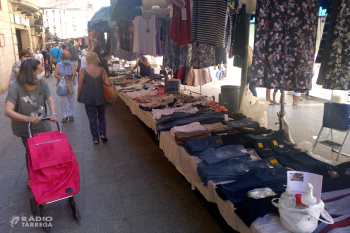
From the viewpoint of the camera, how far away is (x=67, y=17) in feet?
184

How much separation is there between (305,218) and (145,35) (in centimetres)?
577

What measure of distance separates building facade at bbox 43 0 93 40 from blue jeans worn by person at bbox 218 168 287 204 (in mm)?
57906

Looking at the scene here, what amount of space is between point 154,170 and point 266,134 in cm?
187

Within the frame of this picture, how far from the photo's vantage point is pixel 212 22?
3.43 metres

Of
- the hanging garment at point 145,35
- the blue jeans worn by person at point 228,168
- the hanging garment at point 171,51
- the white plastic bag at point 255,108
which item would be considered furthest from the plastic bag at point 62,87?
the blue jeans worn by person at point 228,168

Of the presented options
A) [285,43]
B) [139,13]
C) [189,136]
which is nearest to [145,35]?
[139,13]

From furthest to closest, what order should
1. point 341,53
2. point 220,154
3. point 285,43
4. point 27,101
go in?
point 27,101 < point 285,43 < point 220,154 < point 341,53

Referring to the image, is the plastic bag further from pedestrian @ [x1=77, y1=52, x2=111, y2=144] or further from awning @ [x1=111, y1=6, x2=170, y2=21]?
awning @ [x1=111, y1=6, x2=170, y2=21]

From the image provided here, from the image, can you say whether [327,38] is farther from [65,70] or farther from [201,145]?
[65,70]

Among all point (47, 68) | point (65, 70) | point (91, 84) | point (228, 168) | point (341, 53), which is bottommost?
point (228, 168)

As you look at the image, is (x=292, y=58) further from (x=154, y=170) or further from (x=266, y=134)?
(x=154, y=170)

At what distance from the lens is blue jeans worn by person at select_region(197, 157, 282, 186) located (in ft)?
7.64

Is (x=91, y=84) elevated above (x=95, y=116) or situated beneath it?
elevated above

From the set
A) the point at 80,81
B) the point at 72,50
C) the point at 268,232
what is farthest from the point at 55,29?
the point at 268,232
